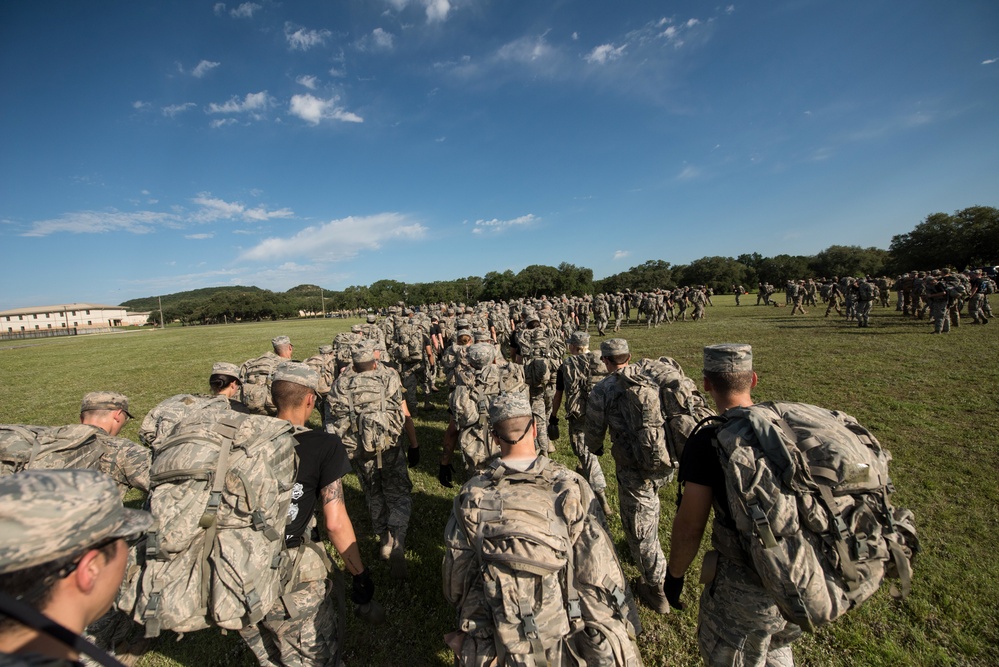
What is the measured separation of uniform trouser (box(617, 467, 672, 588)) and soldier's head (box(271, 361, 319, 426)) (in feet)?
11.7

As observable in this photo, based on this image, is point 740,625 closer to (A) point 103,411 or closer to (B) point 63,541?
(B) point 63,541

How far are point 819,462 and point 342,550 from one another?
10.6 ft

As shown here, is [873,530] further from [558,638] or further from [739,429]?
[558,638]

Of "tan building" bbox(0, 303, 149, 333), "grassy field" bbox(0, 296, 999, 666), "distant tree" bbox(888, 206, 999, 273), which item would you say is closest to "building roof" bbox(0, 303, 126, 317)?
"tan building" bbox(0, 303, 149, 333)

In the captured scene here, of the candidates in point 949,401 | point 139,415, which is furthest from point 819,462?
point 139,415

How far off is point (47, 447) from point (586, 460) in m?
5.67

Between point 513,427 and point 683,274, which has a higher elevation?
point 683,274

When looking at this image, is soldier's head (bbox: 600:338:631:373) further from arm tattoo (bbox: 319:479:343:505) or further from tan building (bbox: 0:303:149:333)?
tan building (bbox: 0:303:149:333)

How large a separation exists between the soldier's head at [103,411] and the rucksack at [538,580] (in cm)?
394

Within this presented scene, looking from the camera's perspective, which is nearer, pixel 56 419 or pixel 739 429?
pixel 739 429

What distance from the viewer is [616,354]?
196 inches

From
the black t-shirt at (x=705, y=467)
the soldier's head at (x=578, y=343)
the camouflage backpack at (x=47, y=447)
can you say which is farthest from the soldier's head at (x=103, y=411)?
the soldier's head at (x=578, y=343)

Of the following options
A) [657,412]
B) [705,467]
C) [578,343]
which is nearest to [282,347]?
[578,343]

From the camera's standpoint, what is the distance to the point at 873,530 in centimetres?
213
